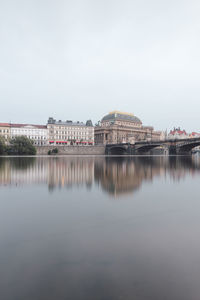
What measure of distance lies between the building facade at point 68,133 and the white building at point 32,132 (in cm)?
323

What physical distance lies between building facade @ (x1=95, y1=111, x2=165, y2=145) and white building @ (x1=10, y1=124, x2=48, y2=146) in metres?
39.8

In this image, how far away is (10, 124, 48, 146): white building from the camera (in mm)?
110950

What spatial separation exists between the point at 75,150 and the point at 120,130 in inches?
2067

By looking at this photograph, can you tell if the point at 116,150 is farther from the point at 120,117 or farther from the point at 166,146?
the point at 120,117

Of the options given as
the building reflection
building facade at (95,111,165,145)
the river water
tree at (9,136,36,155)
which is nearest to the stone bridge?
building facade at (95,111,165,145)

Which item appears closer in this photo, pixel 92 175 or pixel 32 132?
pixel 92 175

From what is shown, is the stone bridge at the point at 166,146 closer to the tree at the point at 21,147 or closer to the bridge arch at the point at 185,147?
the bridge arch at the point at 185,147

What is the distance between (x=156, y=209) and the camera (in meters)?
9.18

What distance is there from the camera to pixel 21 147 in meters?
74.6

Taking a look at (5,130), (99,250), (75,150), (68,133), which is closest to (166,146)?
(75,150)

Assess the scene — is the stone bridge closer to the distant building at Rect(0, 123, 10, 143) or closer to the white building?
the white building

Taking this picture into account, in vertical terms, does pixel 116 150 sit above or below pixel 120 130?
below

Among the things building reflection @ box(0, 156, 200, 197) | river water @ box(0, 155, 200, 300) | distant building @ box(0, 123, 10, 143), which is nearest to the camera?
river water @ box(0, 155, 200, 300)

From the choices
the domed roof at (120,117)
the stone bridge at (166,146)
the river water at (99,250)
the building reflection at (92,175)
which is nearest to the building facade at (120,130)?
the domed roof at (120,117)
